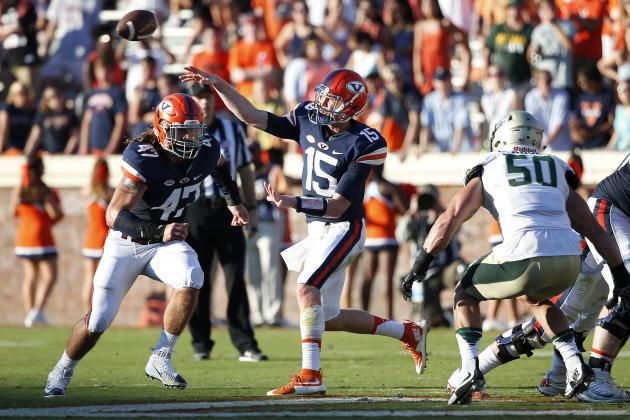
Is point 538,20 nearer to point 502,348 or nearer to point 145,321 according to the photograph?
point 145,321

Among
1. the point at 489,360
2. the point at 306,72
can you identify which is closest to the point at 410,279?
the point at 489,360

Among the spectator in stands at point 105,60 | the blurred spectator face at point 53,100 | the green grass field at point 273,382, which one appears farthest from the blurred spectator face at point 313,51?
the green grass field at point 273,382

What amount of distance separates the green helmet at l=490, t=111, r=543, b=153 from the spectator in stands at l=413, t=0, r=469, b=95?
8237 millimetres

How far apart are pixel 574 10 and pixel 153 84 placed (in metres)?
5.10

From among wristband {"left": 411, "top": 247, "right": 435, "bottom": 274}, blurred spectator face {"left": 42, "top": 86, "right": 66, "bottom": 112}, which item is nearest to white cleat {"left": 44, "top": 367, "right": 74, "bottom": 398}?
wristband {"left": 411, "top": 247, "right": 435, "bottom": 274}

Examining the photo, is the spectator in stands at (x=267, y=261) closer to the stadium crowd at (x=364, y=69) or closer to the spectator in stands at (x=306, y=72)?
the stadium crowd at (x=364, y=69)

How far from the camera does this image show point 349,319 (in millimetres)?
8203

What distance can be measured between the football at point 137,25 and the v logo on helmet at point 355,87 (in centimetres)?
201

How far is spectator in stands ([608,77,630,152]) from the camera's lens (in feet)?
44.9

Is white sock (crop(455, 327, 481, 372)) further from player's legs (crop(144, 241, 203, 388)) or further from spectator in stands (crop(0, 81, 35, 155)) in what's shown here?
spectator in stands (crop(0, 81, 35, 155))

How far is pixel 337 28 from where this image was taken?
16.5m

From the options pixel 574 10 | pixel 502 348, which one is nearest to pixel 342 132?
pixel 502 348

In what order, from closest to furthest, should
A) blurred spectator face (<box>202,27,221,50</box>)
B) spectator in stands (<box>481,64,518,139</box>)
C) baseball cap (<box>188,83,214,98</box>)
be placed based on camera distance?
baseball cap (<box>188,83,214,98</box>) → spectator in stands (<box>481,64,518,139</box>) → blurred spectator face (<box>202,27,221,50</box>)

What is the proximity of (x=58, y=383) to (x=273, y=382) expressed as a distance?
152 cm
